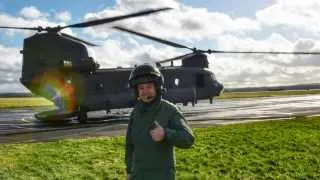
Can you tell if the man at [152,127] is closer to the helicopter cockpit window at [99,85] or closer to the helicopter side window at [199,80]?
the helicopter cockpit window at [99,85]

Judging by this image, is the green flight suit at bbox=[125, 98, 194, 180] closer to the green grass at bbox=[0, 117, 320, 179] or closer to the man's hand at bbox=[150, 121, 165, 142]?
the man's hand at bbox=[150, 121, 165, 142]

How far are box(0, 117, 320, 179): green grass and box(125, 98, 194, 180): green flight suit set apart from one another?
263 inches

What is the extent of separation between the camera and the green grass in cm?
1100

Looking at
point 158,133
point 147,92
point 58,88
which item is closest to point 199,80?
point 58,88

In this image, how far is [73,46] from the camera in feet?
Result: 79.3

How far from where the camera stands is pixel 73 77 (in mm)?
25031

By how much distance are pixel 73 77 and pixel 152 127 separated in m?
21.5

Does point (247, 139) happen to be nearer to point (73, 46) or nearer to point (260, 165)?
point (260, 165)

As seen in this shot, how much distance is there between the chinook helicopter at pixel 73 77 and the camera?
23938mm

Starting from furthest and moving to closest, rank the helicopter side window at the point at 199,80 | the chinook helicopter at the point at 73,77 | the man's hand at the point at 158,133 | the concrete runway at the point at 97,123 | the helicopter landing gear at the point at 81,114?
the helicopter side window at the point at 199,80 < the helicopter landing gear at the point at 81,114 < the chinook helicopter at the point at 73,77 < the concrete runway at the point at 97,123 < the man's hand at the point at 158,133

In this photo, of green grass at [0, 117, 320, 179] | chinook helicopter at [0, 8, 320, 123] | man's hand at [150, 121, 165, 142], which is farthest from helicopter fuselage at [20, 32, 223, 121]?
man's hand at [150, 121, 165, 142]

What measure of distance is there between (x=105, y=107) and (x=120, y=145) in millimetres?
12110

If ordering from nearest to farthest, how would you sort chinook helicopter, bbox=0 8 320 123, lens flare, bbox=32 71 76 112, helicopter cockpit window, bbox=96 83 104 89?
chinook helicopter, bbox=0 8 320 123, lens flare, bbox=32 71 76 112, helicopter cockpit window, bbox=96 83 104 89

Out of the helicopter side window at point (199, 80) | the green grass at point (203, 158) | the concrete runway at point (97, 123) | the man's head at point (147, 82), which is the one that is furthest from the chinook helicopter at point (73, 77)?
the man's head at point (147, 82)
